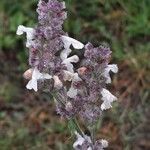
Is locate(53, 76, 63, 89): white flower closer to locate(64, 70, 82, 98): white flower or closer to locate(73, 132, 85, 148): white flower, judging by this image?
locate(64, 70, 82, 98): white flower

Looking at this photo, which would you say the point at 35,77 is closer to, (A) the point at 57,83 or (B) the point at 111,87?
(A) the point at 57,83

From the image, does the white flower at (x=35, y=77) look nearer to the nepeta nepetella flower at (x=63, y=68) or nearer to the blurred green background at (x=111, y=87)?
the nepeta nepetella flower at (x=63, y=68)

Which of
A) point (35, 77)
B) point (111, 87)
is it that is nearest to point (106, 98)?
point (35, 77)

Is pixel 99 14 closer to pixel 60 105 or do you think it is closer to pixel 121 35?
pixel 121 35

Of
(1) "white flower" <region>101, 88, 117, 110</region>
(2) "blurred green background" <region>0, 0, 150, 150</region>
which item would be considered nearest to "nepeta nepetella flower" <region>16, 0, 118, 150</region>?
(1) "white flower" <region>101, 88, 117, 110</region>

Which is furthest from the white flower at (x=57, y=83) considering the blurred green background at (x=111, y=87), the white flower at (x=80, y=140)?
the blurred green background at (x=111, y=87)

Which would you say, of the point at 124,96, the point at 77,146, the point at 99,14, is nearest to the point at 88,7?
the point at 99,14
